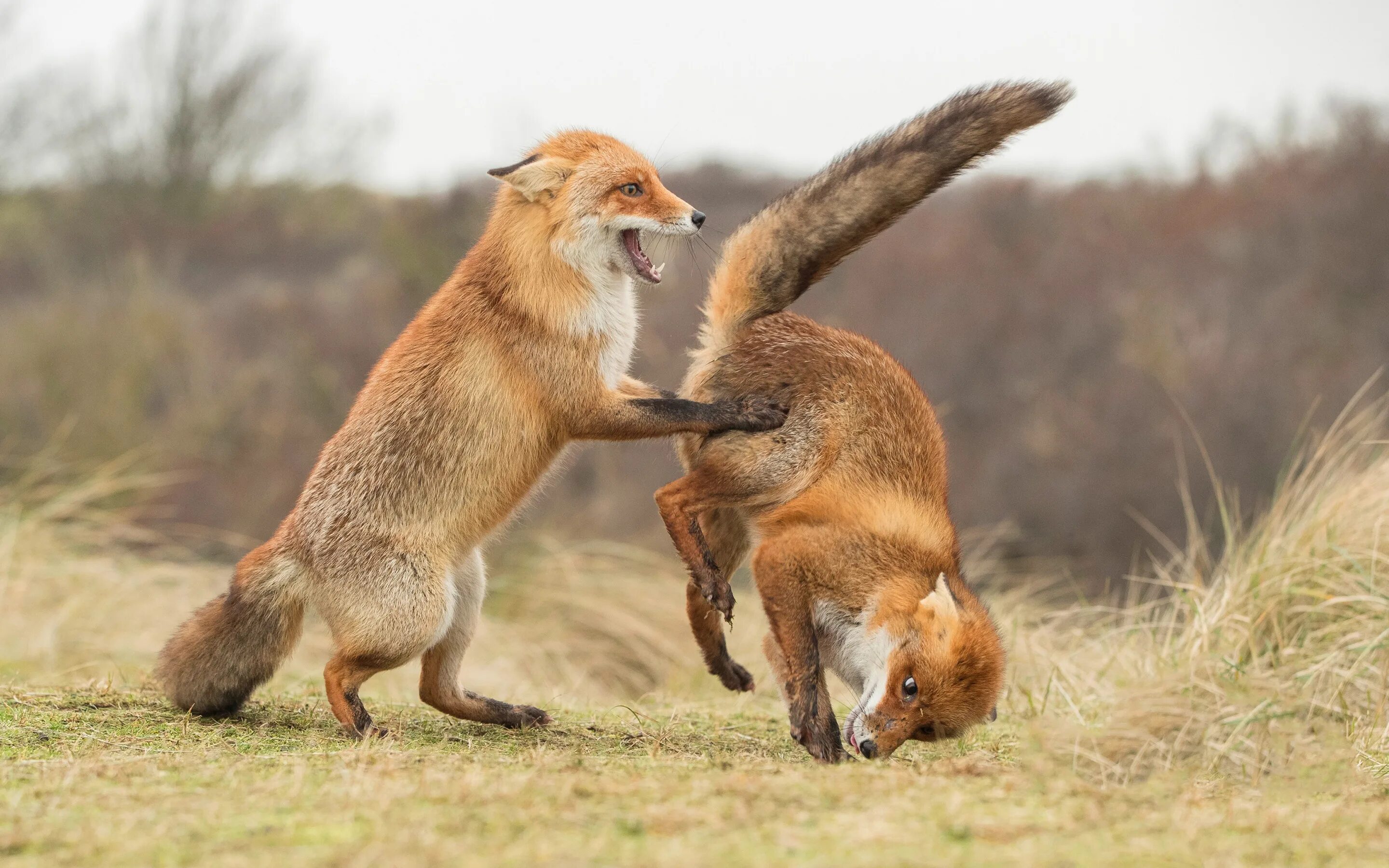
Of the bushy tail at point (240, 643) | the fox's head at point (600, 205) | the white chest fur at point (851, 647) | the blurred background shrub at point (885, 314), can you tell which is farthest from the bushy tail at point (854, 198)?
the blurred background shrub at point (885, 314)

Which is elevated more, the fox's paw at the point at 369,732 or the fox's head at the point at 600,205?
the fox's head at the point at 600,205

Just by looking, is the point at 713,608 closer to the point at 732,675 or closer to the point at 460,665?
the point at 732,675

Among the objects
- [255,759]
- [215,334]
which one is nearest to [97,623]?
[255,759]

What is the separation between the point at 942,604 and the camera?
187 inches

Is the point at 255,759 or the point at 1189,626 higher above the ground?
the point at 255,759

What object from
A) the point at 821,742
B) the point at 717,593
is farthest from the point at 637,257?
the point at 821,742

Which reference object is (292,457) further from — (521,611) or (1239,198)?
(1239,198)

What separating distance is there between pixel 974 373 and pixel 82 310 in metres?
14.5

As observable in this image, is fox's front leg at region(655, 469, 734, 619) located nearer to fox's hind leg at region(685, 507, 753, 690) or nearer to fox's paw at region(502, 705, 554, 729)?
fox's hind leg at region(685, 507, 753, 690)

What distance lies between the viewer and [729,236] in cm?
591

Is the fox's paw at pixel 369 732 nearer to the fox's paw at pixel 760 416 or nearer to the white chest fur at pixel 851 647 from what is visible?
the white chest fur at pixel 851 647

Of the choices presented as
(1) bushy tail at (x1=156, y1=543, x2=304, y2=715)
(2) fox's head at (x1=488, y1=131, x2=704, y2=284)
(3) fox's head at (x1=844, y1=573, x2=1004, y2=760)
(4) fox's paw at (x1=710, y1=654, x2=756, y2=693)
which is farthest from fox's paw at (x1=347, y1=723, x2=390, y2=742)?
(2) fox's head at (x1=488, y1=131, x2=704, y2=284)

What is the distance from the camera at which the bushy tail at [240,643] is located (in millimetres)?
5219

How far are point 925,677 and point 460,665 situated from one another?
2038 mm
